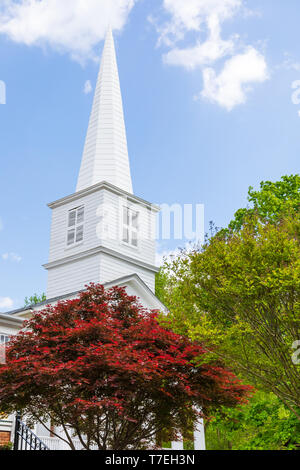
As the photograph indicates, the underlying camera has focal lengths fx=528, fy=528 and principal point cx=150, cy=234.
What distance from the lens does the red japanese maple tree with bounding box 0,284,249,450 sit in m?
12.4

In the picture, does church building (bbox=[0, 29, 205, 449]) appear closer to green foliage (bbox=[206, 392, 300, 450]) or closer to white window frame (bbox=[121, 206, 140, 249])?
white window frame (bbox=[121, 206, 140, 249])

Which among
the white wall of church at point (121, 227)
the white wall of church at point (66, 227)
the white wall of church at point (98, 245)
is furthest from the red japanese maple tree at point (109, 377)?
the white wall of church at point (66, 227)

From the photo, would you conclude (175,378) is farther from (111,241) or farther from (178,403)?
(111,241)

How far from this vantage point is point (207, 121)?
2936 cm

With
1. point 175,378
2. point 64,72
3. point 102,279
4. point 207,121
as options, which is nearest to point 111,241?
point 102,279

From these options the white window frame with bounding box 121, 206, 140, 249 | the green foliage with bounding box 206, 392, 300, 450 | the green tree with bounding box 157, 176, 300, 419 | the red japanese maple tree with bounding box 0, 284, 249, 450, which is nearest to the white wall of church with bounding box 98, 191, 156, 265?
the white window frame with bounding box 121, 206, 140, 249

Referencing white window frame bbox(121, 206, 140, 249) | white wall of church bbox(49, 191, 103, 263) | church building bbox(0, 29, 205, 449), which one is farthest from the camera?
white window frame bbox(121, 206, 140, 249)

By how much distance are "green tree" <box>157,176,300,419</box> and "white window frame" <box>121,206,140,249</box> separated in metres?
12.9

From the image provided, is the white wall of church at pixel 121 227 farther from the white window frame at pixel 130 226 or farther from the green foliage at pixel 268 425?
the green foliage at pixel 268 425

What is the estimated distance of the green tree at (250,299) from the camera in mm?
12258

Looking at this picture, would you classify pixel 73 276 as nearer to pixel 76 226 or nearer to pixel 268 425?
pixel 76 226

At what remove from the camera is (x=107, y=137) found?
29.9m
